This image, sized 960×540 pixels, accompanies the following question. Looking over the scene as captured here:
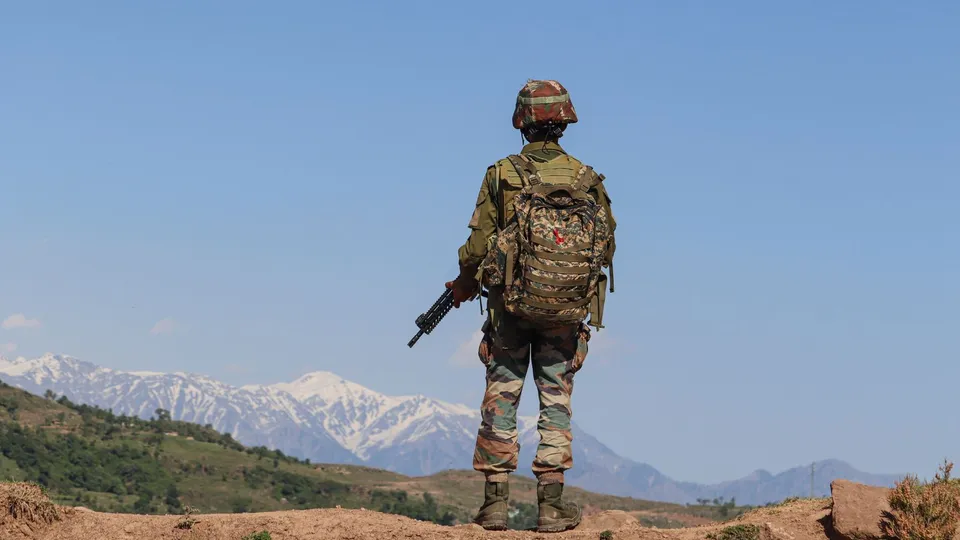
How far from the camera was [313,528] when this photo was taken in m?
14.8

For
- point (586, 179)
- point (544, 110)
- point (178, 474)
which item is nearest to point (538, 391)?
point (586, 179)

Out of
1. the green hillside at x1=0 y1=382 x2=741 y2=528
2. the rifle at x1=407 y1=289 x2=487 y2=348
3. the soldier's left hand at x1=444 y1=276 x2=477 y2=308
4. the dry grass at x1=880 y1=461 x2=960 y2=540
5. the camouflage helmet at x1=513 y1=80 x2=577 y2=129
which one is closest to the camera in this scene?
the dry grass at x1=880 y1=461 x2=960 y2=540

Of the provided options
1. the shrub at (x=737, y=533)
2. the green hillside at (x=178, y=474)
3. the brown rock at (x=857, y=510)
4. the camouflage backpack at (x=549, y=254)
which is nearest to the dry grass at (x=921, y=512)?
the brown rock at (x=857, y=510)

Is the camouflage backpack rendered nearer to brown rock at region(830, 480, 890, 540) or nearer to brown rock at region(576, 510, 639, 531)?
brown rock at region(576, 510, 639, 531)

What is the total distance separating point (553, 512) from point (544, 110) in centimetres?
465

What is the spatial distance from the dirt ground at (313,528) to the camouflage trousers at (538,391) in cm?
83

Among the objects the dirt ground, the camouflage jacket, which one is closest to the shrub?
the dirt ground

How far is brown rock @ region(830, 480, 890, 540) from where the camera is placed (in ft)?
48.4

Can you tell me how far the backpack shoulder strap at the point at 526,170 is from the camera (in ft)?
49.1

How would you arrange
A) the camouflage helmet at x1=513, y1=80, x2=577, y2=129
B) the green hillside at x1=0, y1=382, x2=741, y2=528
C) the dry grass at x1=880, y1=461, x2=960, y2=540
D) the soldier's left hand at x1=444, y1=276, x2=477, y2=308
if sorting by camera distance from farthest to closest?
the green hillside at x1=0, y1=382, x2=741, y2=528 → the soldier's left hand at x1=444, y1=276, x2=477, y2=308 → the camouflage helmet at x1=513, y1=80, x2=577, y2=129 → the dry grass at x1=880, y1=461, x2=960, y2=540

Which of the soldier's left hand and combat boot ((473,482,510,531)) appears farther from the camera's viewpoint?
the soldier's left hand


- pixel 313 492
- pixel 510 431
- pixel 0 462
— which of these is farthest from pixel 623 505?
pixel 510 431

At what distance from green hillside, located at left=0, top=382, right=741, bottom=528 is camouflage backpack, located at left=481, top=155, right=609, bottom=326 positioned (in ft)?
232

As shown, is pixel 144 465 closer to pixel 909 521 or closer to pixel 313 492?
→ pixel 313 492
